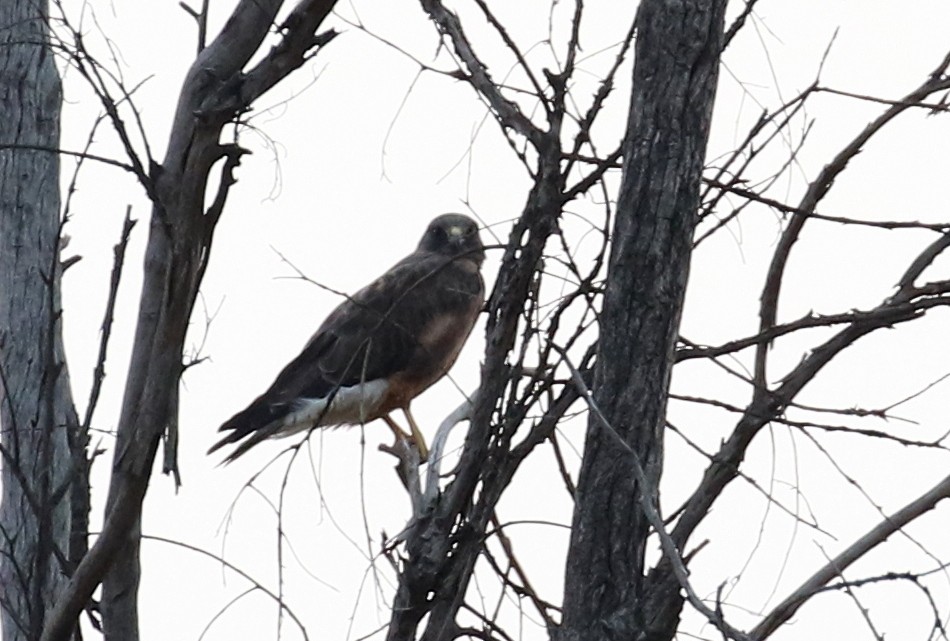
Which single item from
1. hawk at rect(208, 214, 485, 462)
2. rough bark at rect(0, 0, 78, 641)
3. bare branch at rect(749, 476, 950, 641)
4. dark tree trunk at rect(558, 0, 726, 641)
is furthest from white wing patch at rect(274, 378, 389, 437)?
dark tree trunk at rect(558, 0, 726, 641)

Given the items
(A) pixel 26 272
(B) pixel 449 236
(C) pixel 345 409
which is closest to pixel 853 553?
(A) pixel 26 272

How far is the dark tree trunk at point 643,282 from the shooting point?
2.93 metres

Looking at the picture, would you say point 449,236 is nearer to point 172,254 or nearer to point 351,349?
point 351,349

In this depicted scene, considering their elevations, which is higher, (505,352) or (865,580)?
(505,352)

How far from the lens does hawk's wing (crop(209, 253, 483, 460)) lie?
22.6 feet

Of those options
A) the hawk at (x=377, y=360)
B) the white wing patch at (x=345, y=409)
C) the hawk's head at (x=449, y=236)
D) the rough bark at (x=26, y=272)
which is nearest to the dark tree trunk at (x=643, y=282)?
the rough bark at (x=26, y=272)

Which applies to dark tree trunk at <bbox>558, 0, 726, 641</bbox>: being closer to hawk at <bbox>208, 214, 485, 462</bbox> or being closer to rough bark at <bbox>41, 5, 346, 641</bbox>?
rough bark at <bbox>41, 5, 346, 641</bbox>

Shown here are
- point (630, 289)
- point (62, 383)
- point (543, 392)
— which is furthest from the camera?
point (62, 383)

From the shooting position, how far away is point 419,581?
3.25m

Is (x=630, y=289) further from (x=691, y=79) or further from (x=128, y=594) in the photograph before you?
(x=128, y=594)

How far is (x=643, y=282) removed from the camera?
2.93 meters

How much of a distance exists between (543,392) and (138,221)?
895mm

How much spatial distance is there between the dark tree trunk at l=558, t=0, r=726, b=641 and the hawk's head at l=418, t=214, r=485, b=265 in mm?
4691

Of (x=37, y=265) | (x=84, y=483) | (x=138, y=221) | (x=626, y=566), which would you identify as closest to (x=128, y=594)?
(x=84, y=483)
